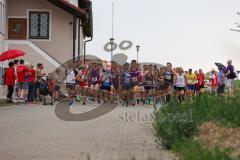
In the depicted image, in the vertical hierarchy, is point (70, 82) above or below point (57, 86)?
above

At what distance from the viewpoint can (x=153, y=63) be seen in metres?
31.7

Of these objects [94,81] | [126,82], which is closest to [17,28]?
[94,81]

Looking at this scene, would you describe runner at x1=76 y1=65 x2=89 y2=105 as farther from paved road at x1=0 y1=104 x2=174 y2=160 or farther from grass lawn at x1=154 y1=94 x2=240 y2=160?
grass lawn at x1=154 y1=94 x2=240 y2=160

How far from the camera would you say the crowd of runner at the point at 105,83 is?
27719 millimetres

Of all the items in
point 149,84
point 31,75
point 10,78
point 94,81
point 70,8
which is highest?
point 70,8

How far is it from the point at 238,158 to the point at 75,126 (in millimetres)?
8866

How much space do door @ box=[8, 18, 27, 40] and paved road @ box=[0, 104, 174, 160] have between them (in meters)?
17.8

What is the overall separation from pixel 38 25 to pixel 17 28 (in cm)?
127

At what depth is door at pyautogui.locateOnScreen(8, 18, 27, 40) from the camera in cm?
3672

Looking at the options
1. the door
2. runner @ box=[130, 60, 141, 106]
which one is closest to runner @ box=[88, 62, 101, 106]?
runner @ box=[130, 60, 141, 106]

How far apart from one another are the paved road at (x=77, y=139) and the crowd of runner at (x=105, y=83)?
27.6ft

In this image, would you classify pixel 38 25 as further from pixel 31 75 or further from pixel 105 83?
pixel 31 75

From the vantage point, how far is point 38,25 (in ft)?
123

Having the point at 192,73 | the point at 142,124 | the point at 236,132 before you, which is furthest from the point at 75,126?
the point at 192,73
